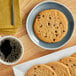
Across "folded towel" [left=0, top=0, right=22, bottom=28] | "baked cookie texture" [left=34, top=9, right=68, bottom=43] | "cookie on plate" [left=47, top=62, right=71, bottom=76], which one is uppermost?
"folded towel" [left=0, top=0, right=22, bottom=28]

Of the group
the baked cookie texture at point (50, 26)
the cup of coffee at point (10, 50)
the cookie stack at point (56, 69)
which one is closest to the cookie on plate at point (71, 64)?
the cookie stack at point (56, 69)

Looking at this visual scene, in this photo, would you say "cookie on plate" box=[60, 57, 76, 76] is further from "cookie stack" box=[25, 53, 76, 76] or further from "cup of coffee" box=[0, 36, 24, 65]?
"cup of coffee" box=[0, 36, 24, 65]

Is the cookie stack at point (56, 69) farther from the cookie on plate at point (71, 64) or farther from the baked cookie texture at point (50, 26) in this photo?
the baked cookie texture at point (50, 26)

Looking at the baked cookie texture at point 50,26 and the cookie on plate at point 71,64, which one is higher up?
the baked cookie texture at point 50,26

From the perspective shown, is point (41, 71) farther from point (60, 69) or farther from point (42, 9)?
point (42, 9)

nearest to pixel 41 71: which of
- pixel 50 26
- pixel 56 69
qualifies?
pixel 56 69

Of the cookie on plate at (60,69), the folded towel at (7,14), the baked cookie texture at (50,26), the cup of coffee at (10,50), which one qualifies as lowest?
the cookie on plate at (60,69)

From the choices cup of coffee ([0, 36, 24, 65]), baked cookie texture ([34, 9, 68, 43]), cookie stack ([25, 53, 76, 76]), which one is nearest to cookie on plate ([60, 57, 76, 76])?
cookie stack ([25, 53, 76, 76])
